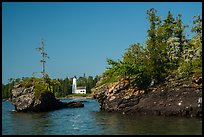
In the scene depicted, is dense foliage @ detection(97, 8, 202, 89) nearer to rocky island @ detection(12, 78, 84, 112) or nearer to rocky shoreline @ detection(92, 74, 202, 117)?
rocky shoreline @ detection(92, 74, 202, 117)

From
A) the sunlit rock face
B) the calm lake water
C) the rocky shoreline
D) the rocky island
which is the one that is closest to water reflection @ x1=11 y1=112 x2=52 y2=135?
the calm lake water

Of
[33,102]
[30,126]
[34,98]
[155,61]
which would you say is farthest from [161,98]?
[34,98]

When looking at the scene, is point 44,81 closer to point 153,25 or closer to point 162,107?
point 153,25

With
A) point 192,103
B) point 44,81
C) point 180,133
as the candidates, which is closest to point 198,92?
point 192,103

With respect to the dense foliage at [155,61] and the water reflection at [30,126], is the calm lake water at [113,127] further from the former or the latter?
the dense foliage at [155,61]

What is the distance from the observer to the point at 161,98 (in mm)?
42219

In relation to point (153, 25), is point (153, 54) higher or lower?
lower

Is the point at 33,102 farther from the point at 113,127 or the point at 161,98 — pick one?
the point at 113,127

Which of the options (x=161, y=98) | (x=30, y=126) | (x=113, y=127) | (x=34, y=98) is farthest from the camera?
(x=34, y=98)

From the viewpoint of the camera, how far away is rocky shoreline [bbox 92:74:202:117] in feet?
125

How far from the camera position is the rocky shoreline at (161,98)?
1499 inches

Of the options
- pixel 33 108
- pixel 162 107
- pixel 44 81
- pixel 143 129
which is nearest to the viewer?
pixel 143 129

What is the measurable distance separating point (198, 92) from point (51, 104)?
35.2 m

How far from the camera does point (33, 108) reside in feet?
187
